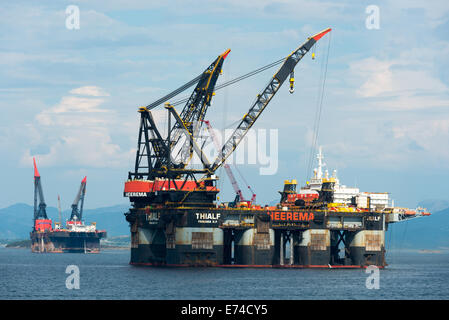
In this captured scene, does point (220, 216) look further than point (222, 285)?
Yes

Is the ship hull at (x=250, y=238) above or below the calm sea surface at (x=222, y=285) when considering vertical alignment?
above

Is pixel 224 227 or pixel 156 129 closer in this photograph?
pixel 224 227

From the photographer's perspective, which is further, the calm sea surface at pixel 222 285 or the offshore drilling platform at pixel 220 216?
the offshore drilling platform at pixel 220 216

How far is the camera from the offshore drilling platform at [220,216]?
12050 centimetres

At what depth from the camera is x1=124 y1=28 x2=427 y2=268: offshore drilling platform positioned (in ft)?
395

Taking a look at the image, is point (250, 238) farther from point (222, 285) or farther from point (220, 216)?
point (222, 285)

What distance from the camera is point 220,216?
397 feet

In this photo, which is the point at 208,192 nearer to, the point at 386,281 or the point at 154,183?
the point at 154,183

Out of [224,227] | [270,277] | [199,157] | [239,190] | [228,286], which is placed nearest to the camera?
[228,286]

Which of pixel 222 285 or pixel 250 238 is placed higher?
pixel 250 238

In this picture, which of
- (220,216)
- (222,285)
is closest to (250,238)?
(220,216)

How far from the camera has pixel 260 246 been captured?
405 feet
